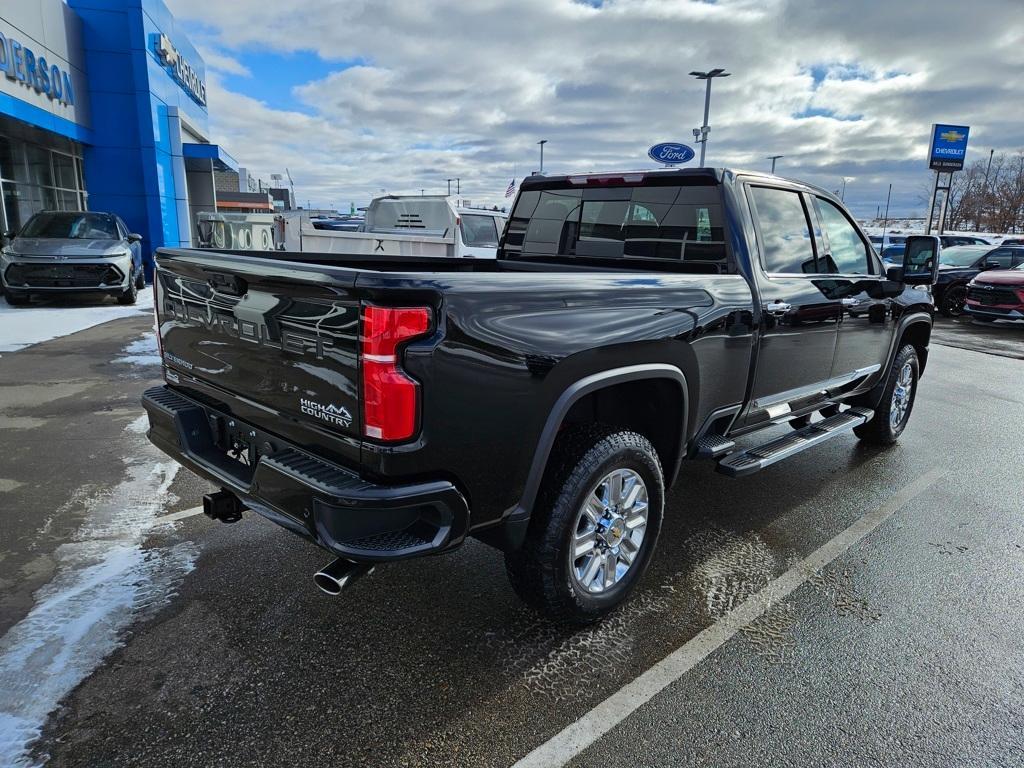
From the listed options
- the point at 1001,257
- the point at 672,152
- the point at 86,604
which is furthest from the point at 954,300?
the point at 86,604

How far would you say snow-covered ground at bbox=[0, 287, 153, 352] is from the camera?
30.7 feet

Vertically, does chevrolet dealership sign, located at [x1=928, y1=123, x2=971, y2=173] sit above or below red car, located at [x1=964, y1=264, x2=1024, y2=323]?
above

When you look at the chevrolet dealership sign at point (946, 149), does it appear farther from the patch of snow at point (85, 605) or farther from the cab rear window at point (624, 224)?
the patch of snow at point (85, 605)

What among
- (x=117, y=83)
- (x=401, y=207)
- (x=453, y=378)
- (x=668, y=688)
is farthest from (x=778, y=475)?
(x=117, y=83)

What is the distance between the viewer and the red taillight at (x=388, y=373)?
84.4 inches

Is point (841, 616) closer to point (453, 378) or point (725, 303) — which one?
point (725, 303)

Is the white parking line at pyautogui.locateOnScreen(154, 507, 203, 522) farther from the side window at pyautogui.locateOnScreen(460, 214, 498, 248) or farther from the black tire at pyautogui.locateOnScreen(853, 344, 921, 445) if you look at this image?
the side window at pyautogui.locateOnScreen(460, 214, 498, 248)

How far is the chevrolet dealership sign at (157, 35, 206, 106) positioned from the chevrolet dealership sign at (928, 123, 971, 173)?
89.9 ft

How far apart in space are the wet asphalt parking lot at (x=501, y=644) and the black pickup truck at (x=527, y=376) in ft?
1.35

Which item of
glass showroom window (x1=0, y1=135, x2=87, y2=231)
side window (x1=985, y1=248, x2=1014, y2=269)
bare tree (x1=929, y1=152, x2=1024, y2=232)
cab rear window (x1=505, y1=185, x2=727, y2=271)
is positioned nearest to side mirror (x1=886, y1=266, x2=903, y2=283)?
cab rear window (x1=505, y1=185, x2=727, y2=271)

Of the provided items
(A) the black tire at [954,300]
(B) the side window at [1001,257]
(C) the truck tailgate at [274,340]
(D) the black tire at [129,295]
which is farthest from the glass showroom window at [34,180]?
(B) the side window at [1001,257]

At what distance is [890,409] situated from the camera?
5.54 m

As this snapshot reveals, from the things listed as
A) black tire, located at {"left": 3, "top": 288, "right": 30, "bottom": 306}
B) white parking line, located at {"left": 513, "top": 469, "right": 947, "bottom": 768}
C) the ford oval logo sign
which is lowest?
white parking line, located at {"left": 513, "top": 469, "right": 947, "bottom": 768}

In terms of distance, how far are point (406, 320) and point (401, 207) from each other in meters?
13.5
